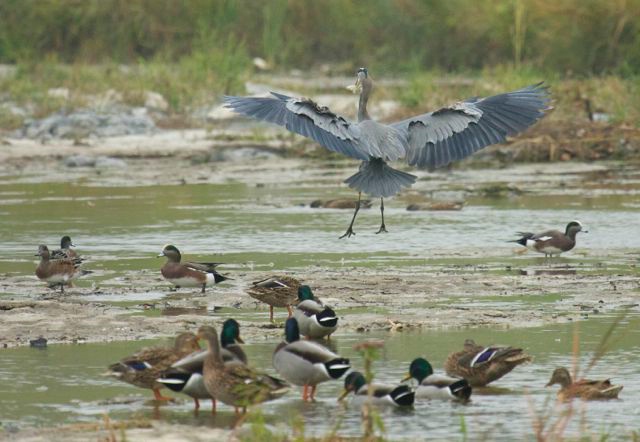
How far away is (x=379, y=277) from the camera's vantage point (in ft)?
44.6

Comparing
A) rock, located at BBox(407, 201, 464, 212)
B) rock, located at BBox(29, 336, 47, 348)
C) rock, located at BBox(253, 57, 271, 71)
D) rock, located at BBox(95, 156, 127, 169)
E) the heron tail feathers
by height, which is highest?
rock, located at BBox(253, 57, 271, 71)

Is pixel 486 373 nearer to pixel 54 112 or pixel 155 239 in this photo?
pixel 155 239

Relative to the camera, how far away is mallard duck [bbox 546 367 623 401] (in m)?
8.79

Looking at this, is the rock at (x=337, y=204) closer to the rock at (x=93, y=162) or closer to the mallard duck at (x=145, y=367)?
the rock at (x=93, y=162)

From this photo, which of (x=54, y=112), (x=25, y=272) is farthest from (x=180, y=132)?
(x=25, y=272)

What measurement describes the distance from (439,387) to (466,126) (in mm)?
5249

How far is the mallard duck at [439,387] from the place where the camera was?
9.03 m

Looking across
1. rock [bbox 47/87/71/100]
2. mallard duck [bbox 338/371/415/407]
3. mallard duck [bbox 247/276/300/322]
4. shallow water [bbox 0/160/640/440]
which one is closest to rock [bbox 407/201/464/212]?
shallow water [bbox 0/160/640/440]

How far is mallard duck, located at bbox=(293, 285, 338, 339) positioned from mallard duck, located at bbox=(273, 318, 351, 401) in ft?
4.08

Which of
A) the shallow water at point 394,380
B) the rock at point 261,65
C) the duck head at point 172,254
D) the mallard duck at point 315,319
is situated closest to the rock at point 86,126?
the rock at point 261,65

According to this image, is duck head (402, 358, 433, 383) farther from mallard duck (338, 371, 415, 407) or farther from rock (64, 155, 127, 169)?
rock (64, 155, 127, 169)

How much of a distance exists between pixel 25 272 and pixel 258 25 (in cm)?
2468

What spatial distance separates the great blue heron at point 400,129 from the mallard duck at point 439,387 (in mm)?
4363

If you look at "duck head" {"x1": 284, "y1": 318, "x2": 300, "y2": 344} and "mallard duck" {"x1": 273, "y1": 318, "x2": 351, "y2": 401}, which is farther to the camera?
"duck head" {"x1": 284, "y1": 318, "x2": 300, "y2": 344}
